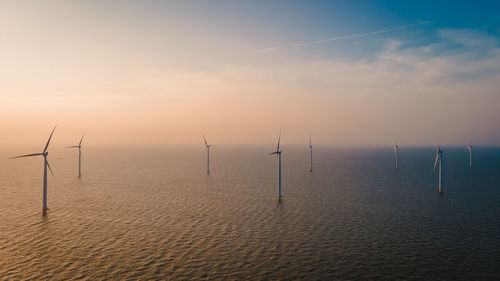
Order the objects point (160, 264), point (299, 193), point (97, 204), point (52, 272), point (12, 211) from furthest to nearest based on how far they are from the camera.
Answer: point (299, 193) → point (97, 204) → point (12, 211) → point (160, 264) → point (52, 272)

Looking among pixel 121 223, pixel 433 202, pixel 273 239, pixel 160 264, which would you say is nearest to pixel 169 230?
pixel 121 223

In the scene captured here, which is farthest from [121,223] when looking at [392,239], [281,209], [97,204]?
[392,239]

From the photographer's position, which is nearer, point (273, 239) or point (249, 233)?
point (273, 239)

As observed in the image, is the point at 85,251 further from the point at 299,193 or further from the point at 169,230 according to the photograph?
the point at 299,193

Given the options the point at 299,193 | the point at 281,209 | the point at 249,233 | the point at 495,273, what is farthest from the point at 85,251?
the point at 299,193

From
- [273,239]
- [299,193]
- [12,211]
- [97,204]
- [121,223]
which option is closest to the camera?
[273,239]

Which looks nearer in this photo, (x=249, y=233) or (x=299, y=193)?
(x=249, y=233)

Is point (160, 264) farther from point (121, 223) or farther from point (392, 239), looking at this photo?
point (392, 239)

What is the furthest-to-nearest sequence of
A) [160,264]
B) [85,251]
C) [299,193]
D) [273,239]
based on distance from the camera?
1. [299,193]
2. [273,239]
3. [85,251]
4. [160,264]

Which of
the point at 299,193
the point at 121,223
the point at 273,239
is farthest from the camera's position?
the point at 299,193
